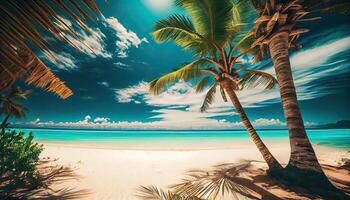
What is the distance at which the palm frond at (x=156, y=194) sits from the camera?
13.3 ft

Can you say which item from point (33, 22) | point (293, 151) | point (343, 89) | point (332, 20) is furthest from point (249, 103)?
point (33, 22)

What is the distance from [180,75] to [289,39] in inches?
132

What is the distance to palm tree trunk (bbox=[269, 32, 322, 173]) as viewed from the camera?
4.16 meters

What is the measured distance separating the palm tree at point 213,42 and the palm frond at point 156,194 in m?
2.88

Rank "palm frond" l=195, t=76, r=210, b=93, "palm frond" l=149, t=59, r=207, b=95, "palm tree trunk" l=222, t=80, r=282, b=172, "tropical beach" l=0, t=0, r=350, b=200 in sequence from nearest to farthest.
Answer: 1. "tropical beach" l=0, t=0, r=350, b=200
2. "palm tree trunk" l=222, t=80, r=282, b=172
3. "palm frond" l=149, t=59, r=207, b=95
4. "palm frond" l=195, t=76, r=210, b=93

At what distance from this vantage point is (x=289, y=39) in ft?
15.3

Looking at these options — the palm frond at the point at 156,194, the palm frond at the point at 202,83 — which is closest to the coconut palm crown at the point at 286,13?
the palm frond at the point at 202,83

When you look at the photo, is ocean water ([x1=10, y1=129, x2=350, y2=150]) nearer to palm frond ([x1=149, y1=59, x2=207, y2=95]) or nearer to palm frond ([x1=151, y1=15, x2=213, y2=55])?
palm frond ([x1=149, y1=59, x2=207, y2=95])

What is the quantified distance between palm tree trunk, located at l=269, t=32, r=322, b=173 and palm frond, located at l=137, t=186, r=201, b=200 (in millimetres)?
2783

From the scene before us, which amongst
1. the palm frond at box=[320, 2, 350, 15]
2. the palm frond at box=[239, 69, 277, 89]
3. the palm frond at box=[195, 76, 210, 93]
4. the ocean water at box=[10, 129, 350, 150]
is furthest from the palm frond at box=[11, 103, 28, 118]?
the palm frond at box=[320, 2, 350, 15]

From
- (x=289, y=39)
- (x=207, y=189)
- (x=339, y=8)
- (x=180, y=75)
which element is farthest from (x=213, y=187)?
(x=339, y=8)

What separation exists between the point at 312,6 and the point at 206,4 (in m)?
2.60

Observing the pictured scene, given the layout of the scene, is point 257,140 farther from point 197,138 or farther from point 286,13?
point 197,138

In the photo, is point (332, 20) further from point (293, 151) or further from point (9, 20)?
point (9, 20)
